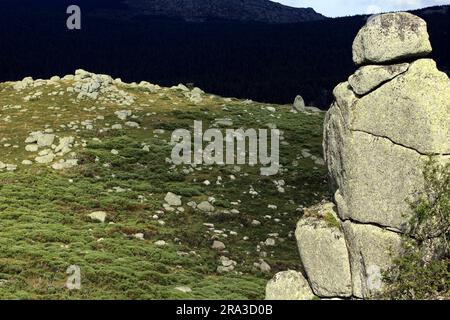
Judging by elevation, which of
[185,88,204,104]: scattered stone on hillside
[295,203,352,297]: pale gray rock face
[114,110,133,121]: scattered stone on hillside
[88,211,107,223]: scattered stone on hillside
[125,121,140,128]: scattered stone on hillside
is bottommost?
[185,88,204,104]: scattered stone on hillside

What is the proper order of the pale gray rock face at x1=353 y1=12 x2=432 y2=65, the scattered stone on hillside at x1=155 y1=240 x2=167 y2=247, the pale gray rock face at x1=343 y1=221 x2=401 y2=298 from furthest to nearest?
the scattered stone on hillside at x1=155 y1=240 x2=167 y2=247 → the pale gray rock face at x1=353 y1=12 x2=432 y2=65 → the pale gray rock face at x1=343 y1=221 x2=401 y2=298

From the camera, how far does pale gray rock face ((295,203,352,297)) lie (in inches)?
740

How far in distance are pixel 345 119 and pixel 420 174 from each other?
3.31 meters

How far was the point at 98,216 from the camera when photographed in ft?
93.4

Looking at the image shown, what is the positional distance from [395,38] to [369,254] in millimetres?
7650

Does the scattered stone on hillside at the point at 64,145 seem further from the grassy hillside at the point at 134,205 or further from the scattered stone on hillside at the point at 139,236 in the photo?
the scattered stone on hillside at the point at 139,236

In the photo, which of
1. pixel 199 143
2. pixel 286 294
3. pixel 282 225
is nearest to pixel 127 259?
pixel 286 294

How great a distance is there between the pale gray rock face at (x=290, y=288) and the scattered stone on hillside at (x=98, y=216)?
12.0 metres

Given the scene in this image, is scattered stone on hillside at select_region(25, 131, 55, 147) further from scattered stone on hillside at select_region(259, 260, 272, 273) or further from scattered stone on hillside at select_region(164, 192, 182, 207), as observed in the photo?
scattered stone on hillside at select_region(259, 260, 272, 273)

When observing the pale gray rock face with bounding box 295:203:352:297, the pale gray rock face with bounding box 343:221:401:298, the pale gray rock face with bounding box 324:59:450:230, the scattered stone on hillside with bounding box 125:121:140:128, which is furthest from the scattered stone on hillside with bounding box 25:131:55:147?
the pale gray rock face with bounding box 343:221:401:298

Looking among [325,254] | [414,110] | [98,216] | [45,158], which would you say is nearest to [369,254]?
[325,254]

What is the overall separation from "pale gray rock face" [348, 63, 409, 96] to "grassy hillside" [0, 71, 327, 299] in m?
9.56

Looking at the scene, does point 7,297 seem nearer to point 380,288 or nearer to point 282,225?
point 380,288

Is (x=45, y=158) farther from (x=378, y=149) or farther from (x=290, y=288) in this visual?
(x=378, y=149)
